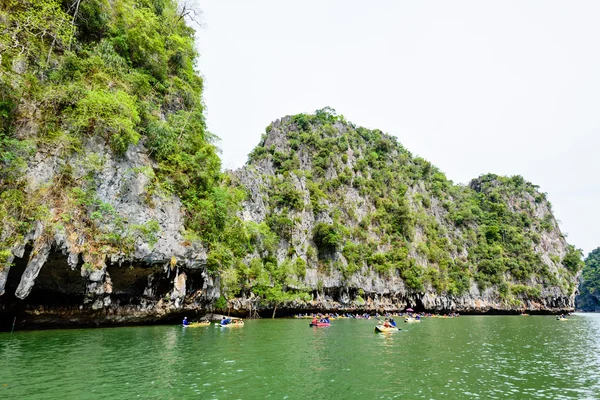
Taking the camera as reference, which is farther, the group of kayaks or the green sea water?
the group of kayaks

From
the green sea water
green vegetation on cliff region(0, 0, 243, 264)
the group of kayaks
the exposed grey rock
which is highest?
green vegetation on cliff region(0, 0, 243, 264)

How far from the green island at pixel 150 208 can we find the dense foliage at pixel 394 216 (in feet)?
1.35

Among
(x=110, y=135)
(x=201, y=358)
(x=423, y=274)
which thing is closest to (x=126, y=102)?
(x=110, y=135)

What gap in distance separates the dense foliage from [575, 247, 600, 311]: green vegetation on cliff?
38630 mm

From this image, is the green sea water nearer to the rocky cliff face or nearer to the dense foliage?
the rocky cliff face

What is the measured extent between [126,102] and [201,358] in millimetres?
16195

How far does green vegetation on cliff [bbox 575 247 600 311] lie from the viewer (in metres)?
A: 97.2

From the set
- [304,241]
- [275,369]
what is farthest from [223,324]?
[304,241]

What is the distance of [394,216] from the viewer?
58.9 m

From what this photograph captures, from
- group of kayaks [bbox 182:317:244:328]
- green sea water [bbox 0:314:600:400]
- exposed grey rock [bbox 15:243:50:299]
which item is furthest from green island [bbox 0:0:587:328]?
green sea water [bbox 0:314:600:400]

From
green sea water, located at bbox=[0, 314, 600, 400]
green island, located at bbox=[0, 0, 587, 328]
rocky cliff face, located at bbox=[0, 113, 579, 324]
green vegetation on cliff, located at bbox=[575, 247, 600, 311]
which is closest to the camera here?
green sea water, located at bbox=[0, 314, 600, 400]

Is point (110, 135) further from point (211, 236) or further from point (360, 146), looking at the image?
A: point (360, 146)

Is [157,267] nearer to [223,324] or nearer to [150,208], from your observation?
[150,208]

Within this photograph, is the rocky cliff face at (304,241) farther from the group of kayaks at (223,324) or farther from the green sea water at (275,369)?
the green sea water at (275,369)
